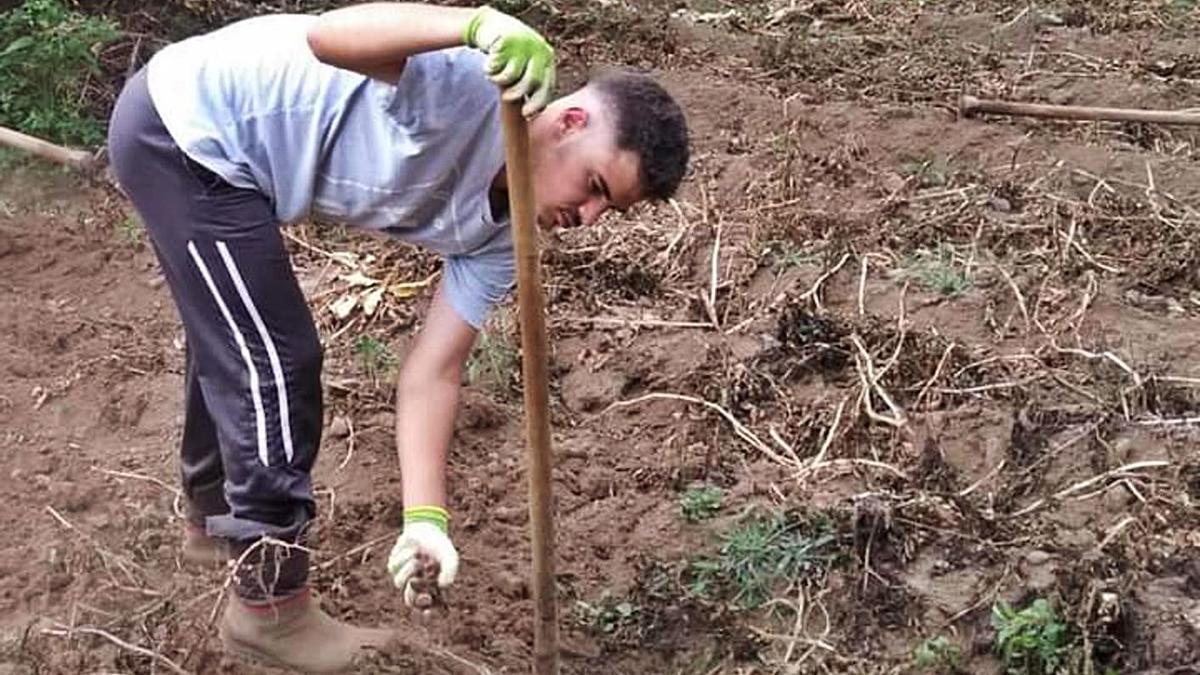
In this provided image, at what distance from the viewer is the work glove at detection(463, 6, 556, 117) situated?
2379 mm

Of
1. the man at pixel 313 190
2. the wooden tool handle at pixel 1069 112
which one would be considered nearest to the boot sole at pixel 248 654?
the man at pixel 313 190

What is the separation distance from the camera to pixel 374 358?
4.59m

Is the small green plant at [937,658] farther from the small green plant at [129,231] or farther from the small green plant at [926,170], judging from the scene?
the small green plant at [129,231]

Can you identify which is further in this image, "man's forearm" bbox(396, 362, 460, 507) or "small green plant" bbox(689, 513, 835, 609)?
"small green plant" bbox(689, 513, 835, 609)

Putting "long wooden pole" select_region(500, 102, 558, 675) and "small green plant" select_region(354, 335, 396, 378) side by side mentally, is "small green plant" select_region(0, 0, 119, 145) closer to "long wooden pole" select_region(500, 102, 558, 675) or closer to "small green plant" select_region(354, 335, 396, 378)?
"small green plant" select_region(354, 335, 396, 378)

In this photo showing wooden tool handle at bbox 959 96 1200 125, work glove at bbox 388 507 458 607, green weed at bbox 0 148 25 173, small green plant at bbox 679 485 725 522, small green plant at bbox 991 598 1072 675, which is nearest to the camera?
work glove at bbox 388 507 458 607

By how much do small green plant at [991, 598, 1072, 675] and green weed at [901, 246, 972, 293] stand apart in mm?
1622

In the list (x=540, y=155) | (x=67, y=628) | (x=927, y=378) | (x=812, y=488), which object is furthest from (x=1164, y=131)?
(x=67, y=628)

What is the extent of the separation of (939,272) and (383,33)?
275 cm

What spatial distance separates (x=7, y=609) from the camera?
3430mm

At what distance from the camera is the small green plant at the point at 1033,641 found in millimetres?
3258

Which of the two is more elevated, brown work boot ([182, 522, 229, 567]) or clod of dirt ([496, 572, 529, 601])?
brown work boot ([182, 522, 229, 567])

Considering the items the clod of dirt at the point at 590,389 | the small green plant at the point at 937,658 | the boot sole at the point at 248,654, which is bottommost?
the clod of dirt at the point at 590,389

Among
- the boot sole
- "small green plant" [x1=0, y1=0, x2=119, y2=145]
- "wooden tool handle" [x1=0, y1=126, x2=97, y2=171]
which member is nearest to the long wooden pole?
the boot sole
